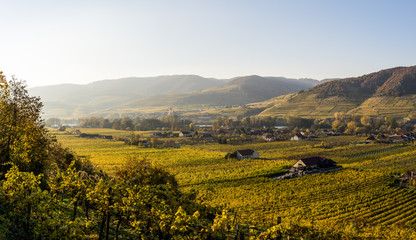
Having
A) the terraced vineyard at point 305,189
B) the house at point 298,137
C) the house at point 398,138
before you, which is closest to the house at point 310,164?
the terraced vineyard at point 305,189

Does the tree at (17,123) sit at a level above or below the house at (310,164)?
above

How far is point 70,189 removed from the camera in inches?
588

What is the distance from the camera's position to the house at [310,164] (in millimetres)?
60812

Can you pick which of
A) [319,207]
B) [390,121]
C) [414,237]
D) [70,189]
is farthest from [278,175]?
[390,121]

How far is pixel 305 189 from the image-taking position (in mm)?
45656

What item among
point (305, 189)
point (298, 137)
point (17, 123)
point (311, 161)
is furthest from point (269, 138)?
point (17, 123)

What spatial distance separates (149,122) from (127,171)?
6155 inches

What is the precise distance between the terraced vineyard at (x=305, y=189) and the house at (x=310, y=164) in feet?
9.78

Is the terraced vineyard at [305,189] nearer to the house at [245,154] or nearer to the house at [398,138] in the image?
the house at [245,154]

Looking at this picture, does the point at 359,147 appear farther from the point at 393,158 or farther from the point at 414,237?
the point at 414,237

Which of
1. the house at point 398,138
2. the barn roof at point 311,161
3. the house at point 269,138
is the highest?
the barn roof at point 311,161

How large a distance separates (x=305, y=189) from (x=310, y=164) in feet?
56.0

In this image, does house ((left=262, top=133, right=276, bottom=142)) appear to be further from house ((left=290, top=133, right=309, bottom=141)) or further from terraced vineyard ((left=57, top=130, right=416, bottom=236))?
terraced vineyard ((left=57, top=130, right=416, bottom=236))

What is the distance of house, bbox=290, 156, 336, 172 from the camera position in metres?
60.8
